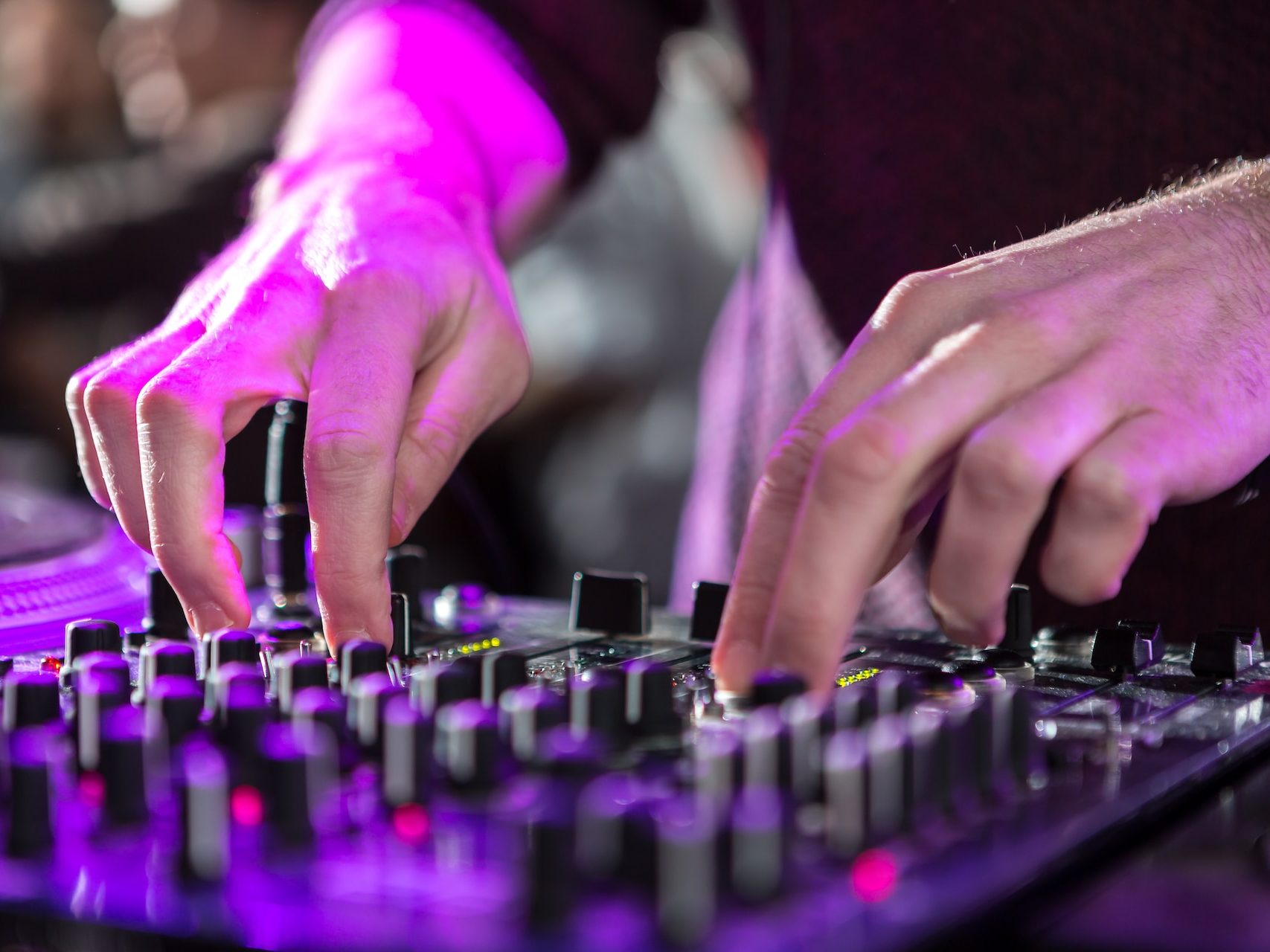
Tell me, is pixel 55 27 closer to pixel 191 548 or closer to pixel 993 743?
pixel 191 548

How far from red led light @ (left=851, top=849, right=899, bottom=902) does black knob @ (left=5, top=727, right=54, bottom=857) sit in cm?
26

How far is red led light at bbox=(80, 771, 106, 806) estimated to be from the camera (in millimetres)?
428

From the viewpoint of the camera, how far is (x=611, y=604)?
0.84 metres

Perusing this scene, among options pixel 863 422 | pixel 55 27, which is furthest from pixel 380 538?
pixel 55 27

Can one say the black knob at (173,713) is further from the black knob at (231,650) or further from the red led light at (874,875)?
the red led light at (874,875)

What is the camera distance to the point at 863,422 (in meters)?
0.58

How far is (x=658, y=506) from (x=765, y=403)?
3.95 ft

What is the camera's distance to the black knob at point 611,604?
0.82 metres

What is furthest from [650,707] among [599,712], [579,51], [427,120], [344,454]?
[579,51]

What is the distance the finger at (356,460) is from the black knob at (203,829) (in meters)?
0.36

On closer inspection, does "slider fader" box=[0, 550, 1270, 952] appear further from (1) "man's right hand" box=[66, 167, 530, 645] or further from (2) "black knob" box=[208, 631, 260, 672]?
(1) "man's right hand" box=[66, 167, 530, 645]

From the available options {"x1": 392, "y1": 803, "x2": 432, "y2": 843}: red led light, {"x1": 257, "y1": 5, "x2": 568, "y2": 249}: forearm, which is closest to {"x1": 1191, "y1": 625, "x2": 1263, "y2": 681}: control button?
{"x1": 392, "y1": 803, "x2": 432, "y2": 843}: red led light

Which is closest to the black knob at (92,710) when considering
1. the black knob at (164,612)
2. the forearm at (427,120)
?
the black knob at (164,612)

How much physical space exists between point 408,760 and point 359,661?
149 millimetres
